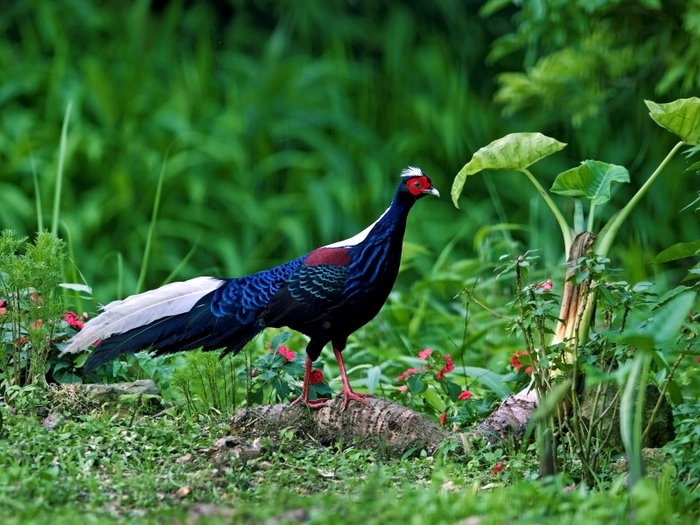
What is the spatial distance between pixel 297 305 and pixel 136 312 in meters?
0.63

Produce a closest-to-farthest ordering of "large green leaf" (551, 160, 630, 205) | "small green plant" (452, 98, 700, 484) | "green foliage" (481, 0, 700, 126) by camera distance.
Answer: "small green plant" (452, 98, 700, 484) < "large green leaf" (551, 160, 630, 205) < "green foliage" (481, 0, 700, 126)

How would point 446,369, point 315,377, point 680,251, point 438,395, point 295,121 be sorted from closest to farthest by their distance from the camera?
point 680,251 < point 315,377 < point 446,369 < point 438,395 < point 295,121

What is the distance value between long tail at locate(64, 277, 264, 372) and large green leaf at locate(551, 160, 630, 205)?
51.5 inches

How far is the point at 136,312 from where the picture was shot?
4.25m

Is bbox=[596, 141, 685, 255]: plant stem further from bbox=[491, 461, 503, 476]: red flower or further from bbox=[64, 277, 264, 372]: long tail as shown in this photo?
bbox=[64, 277, 264, 372]: long tail

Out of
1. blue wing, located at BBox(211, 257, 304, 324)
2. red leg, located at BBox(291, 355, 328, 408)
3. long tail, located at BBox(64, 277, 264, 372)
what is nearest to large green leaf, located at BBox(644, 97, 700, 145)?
blue wing, located at BBox(211, 257, 304, 324)

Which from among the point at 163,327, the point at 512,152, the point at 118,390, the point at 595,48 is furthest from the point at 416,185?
the point at 595,48

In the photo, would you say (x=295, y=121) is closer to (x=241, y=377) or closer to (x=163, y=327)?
(x=241, y=377)

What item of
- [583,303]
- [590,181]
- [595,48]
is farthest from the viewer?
[595,48]

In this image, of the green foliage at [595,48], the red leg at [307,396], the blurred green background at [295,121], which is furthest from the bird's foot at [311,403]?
the green foliage at [595,48]

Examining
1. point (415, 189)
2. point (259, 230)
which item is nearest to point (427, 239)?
point (259, 230)

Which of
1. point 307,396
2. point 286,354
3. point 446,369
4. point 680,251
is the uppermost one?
point 680,251

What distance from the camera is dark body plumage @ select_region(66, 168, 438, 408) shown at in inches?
167

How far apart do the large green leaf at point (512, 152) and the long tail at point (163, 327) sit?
3.42 ft
